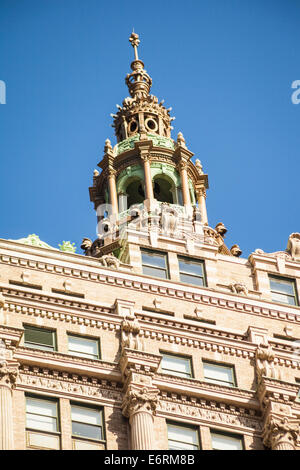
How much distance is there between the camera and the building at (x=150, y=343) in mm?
76750

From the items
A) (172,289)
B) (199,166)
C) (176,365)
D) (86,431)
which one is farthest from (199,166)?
(86,431)

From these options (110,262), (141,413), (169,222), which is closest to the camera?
(141,413)

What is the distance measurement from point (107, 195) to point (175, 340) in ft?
85.8

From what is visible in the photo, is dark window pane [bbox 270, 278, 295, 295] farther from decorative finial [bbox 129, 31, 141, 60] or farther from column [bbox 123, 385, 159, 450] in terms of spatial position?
decorative finial [bbox 129, 31, 141, 60]

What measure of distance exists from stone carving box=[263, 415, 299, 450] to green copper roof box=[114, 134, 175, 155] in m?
33.0

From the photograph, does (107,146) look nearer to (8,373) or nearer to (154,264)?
(154,264)

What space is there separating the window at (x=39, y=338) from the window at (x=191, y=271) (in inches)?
463

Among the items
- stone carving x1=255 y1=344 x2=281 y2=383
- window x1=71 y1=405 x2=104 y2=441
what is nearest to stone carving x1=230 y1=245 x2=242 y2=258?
stone carving x1=255 y1=344 x2=281 y2=383

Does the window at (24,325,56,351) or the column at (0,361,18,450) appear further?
the window at (24,325,56,351)

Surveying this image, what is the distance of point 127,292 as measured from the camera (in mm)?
87188

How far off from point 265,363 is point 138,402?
8.74 metres

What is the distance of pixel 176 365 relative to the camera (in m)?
82.4

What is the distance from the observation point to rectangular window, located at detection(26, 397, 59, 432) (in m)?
75.4
